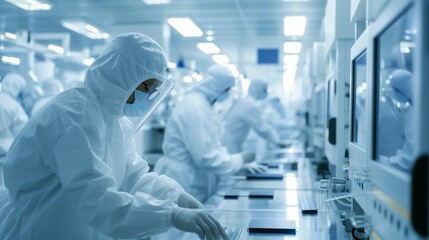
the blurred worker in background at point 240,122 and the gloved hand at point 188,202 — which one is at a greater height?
the blurred worker in background at point 240,122

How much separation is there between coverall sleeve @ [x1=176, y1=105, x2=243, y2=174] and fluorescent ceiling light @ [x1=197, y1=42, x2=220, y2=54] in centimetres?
582

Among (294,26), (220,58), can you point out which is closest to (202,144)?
(294,26)

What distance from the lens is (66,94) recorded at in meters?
1.46

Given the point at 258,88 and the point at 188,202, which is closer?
the point at 188,202

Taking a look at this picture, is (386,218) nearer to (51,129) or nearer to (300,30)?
(51,129)

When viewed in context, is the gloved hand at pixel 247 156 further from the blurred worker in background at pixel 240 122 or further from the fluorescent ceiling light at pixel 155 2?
the fluorescent ceiling light at pixel 155 2

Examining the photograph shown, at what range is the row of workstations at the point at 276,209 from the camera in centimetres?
162

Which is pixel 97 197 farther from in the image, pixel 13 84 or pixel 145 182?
pixel 13 84

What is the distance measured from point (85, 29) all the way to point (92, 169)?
6544mm

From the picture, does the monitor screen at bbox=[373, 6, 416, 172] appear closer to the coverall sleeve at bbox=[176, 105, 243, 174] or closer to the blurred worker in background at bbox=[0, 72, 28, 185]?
the coverall sleeve at bbox=[176, 105, 243, 174]

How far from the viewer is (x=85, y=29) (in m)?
7.30

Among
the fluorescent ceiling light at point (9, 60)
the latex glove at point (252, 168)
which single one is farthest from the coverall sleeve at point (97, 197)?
the fluorescent ceiling light at point (9, 60)

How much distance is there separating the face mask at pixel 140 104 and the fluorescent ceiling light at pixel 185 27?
4.69 m

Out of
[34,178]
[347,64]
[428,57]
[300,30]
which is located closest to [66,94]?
[34,178]
